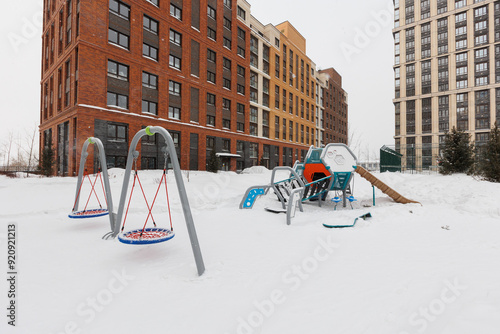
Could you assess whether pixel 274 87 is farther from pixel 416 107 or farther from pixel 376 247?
pixel 376 247

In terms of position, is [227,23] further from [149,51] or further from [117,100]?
[117,100]

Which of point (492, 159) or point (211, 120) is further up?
point (211, 120)

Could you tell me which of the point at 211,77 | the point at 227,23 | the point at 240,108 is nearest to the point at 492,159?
the point at 211,77

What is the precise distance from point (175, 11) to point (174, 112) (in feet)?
35.5

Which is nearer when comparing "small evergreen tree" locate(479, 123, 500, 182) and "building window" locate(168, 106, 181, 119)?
"small evergreen tree" locate(479, 123, 500, 182)

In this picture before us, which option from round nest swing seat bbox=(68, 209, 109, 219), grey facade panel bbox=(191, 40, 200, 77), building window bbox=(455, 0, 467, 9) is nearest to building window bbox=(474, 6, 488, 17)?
building window bbox=(455, 0, 467, 9)

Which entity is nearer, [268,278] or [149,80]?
[268,278]

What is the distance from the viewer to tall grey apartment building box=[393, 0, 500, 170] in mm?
43344

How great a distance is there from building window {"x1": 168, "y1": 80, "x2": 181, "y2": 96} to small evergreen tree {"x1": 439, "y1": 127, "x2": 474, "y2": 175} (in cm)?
2391

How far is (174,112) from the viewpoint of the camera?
25531 millimetres

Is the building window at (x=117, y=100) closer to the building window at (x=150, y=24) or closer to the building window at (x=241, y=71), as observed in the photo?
the building window at (x=150, y=24)

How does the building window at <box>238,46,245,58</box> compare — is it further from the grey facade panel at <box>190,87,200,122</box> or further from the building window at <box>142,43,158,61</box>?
the building window at <box>142,43,158,61</box>

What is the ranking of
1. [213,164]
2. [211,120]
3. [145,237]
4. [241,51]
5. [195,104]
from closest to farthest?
[145,237] < [213,164] < [195,104] < [211,120] < [241,51]

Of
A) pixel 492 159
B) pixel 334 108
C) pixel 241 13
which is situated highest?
pixel 241 13
